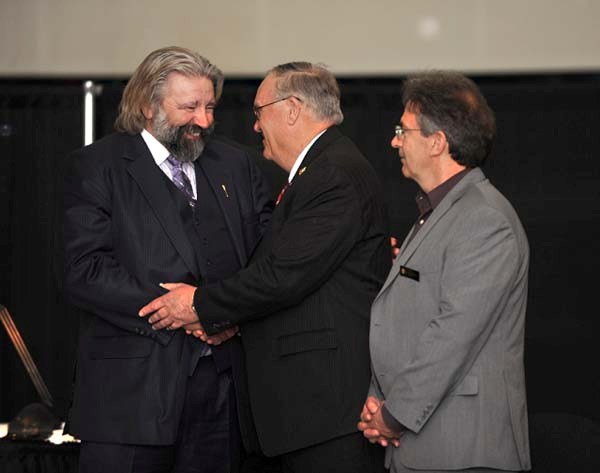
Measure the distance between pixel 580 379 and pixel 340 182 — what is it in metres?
2.79

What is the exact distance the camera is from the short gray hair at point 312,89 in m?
3.11

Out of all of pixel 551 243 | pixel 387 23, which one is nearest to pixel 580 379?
pixel 551 243

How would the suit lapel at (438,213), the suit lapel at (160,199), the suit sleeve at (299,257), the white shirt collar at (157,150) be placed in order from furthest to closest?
the white shirt collar at (157,150)
the suit lapel at (160,199)
the suit sleeve at (299,257)
the suit lapel at (438,213)

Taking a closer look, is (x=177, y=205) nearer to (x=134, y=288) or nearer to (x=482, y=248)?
(x=134, y=288)

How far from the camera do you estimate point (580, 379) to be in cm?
520

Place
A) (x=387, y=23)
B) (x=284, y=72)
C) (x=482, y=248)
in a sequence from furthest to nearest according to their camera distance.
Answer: (x=387, y=23) < (x=284, y=72) < (x=482, y=248)

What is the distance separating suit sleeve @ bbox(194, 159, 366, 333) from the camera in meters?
2.87

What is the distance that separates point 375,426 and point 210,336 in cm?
67

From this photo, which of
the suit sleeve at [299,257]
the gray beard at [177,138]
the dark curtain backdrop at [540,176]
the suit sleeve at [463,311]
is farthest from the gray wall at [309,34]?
the suit sleeve at [463,311]

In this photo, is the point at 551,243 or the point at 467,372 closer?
the point at 467,372

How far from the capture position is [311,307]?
2.93 m

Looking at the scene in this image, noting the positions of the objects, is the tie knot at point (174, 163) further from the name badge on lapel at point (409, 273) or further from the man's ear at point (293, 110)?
the name badge on lapel at point (409, 273)

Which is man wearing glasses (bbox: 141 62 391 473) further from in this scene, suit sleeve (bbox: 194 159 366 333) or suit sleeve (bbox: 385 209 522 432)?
suit sleeve (bbox: 385 209 522 432)

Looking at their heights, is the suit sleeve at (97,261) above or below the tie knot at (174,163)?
below
